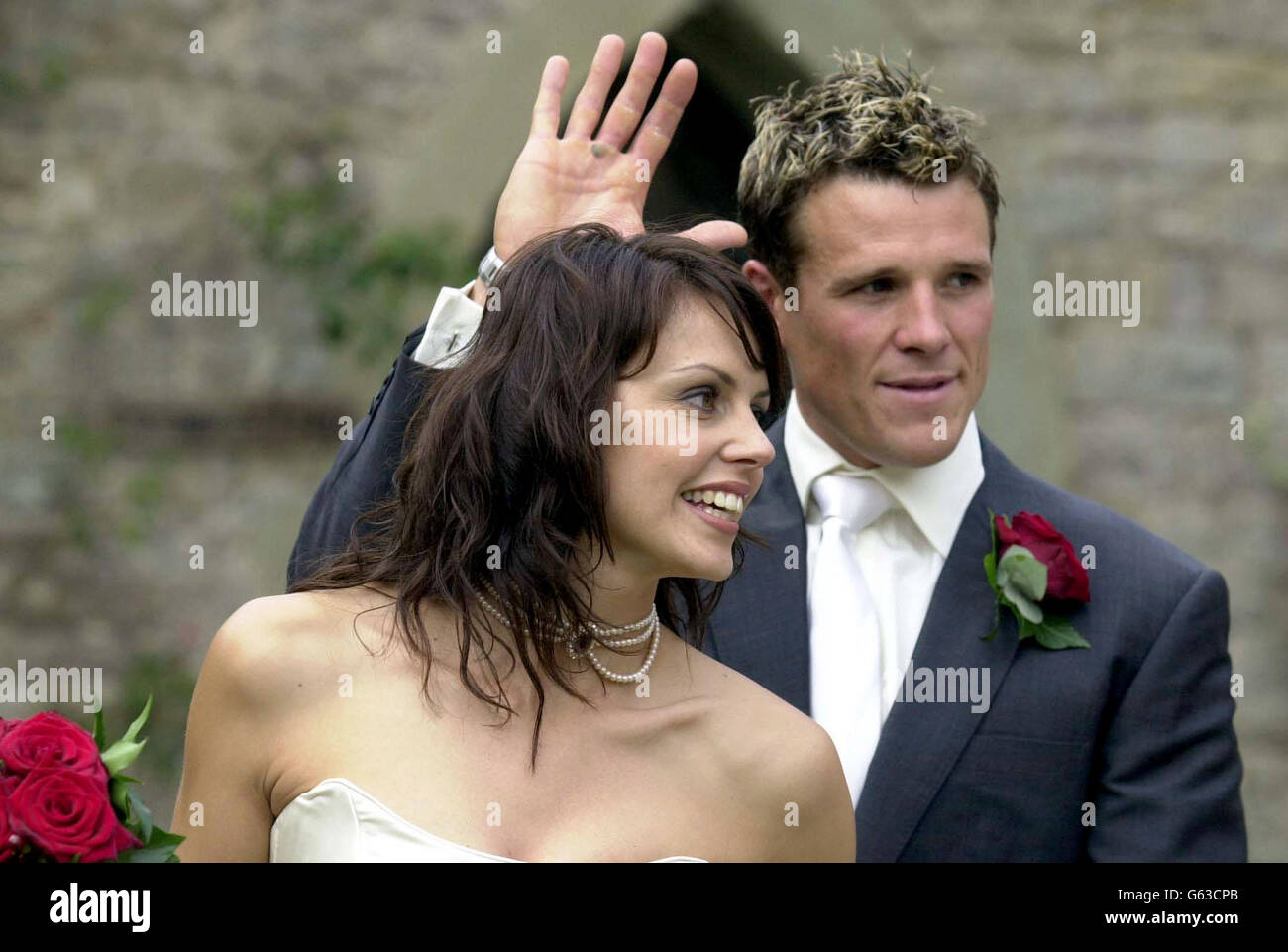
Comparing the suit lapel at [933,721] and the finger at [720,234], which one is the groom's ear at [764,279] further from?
the suit lapel at [933,721]

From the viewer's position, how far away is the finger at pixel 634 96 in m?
3.13

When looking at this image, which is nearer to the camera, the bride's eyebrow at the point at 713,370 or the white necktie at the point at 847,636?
the bride's eyebrow at the point at 713,370

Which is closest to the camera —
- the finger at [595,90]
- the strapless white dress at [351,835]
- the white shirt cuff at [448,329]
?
the strapless white dress at [351,835]

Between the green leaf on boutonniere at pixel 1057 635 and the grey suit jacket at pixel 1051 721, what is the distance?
0.05 feet


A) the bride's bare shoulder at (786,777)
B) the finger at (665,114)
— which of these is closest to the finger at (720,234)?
the finger at (665,114)

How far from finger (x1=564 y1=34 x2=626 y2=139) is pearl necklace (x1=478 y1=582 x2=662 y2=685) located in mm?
948

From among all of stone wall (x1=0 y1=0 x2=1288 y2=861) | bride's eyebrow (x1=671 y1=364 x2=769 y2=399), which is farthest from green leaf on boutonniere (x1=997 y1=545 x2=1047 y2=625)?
stone wall (x1=0 y1=0 x2=1288 y2=861)

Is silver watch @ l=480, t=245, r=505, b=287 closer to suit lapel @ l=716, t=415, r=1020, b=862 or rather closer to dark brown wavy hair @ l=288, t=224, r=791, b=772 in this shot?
dark brown wavy hair @ l=288, t=224, r=791, b=772

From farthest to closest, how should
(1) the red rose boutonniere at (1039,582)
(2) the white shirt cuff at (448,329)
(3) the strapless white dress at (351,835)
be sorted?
1. (1) the red rose boutonniere at (1039,582)
2. (2) the white shirt cuff at (448,329)
3. (3) the strapless white dress at (351,835)

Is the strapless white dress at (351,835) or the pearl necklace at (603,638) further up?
the pearl necklace at (603,638)

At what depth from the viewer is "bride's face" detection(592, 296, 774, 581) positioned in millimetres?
2463

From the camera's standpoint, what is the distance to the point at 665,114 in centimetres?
320
